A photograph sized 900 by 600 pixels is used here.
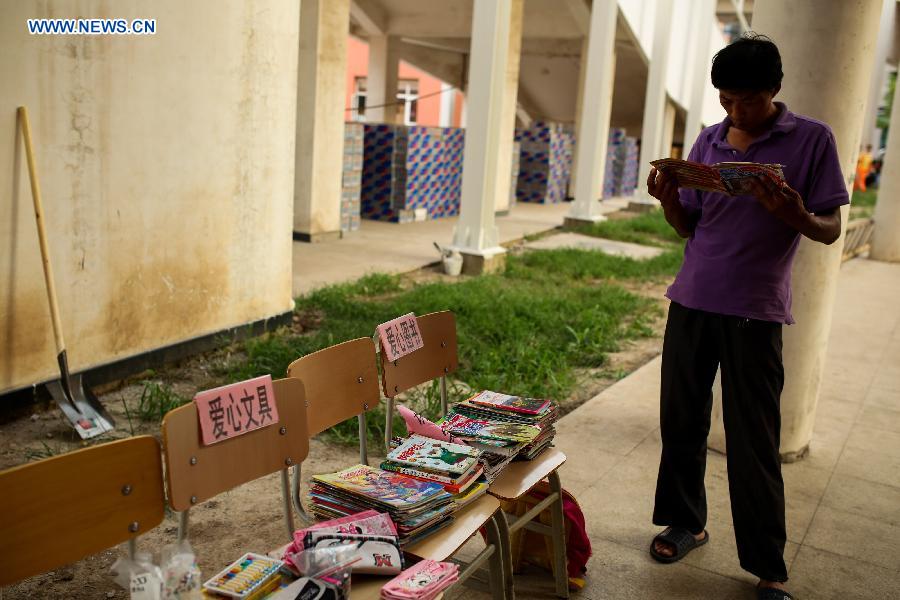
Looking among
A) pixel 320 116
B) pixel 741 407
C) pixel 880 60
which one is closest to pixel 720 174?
pixel 741 407

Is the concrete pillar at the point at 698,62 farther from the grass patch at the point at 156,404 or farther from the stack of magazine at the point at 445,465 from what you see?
the stack of magazine at the point at 445,465

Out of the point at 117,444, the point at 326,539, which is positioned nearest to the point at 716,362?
the point at 326,539

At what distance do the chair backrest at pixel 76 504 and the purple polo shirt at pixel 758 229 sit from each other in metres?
1.90

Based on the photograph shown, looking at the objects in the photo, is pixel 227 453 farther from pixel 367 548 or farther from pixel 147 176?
pixel 147 176

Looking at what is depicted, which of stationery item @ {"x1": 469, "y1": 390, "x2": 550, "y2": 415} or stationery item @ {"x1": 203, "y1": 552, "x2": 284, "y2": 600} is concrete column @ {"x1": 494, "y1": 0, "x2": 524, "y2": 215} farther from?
stationery item @ {"x1": 203, "y1": 552, "x2": 284, "y2": 600}

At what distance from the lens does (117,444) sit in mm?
1862

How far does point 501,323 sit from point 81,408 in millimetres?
3350

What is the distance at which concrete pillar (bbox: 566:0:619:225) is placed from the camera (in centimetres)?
1283

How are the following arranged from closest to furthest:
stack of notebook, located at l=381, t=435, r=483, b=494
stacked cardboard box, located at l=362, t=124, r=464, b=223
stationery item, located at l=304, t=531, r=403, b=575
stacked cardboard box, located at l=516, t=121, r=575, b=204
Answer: stationery item, located at l=304, t=531, r=403, b=575 → stack of notebook, located at l=381, t=435, r=483, b=494 → stacked cardboard box, located at l=362, t=124, r=464, b=223 → stacked cardboard box, located at l=516, t=121, r=575, b=204

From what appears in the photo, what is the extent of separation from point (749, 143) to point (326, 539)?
1883mm

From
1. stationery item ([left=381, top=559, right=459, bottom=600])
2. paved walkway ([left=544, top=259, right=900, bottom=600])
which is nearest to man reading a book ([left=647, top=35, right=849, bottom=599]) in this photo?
paved walkway ([left=544, top=259, right=900, bottom=600])

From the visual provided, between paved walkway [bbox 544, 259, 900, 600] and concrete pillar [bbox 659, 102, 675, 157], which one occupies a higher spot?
concrete pillar [bbox 659, 102, 675, 157]

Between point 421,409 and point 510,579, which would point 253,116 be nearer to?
point 421,409

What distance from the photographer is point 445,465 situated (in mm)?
2510
